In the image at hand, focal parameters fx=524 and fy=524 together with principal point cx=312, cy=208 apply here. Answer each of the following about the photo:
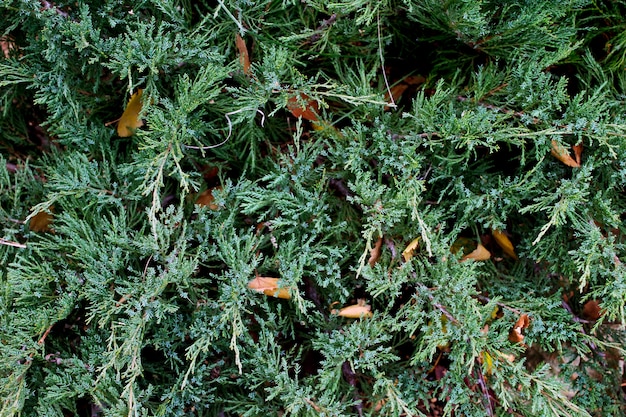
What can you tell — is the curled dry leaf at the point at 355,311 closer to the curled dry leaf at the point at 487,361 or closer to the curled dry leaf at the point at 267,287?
the curled dry leaf at the point at 267,287

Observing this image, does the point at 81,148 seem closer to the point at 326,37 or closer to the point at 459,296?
the point at 326,37

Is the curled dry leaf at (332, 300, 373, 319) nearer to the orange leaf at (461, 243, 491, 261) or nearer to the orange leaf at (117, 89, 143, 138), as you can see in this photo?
the orange leaf at (461, 243, 491, 261)

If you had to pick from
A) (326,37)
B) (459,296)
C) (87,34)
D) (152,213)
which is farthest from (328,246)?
(87,34)

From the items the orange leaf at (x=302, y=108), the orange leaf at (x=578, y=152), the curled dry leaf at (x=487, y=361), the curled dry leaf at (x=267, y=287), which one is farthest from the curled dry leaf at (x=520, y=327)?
the orange leaf at (x=302, y=108)

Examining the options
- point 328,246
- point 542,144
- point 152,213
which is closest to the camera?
point 152,213

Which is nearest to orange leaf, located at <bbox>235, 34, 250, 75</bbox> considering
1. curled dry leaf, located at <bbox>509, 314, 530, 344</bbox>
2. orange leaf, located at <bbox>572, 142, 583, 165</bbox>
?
orange leaf, located at <bbox>572, 142, 583, 165</bbox>

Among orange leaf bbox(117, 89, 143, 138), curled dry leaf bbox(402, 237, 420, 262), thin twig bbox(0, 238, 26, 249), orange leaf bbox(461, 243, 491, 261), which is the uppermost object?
orange leaf bbox(117, 89, 143, 138)

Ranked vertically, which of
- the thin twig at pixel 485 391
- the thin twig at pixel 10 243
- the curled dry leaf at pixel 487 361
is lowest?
the thin twig at pixel 485 391
